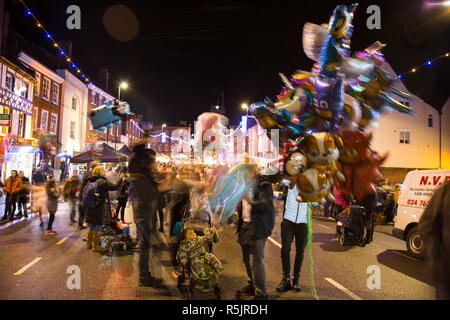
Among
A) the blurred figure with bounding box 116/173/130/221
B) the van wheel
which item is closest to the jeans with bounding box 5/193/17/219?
the blurred figure with bounding box 116/173/130/221

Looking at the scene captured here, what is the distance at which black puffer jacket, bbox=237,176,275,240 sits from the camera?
397 centimetres

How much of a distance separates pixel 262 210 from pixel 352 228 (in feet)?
9.28

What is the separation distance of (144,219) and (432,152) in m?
25.4

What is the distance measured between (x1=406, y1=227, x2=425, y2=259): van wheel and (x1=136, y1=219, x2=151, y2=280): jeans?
593 centimetres

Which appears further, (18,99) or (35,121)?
(35,121)

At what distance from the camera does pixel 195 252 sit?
4.09 m

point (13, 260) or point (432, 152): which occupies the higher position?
point (432, 152)

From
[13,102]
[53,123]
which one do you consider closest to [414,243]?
[13,102]

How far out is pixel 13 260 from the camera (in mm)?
5578

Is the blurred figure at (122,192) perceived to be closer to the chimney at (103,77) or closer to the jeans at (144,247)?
the jeans at (144,247)

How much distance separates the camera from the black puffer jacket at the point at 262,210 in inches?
156

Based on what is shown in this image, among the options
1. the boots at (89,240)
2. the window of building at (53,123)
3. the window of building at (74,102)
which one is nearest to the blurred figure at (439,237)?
the boots at (89,240)
